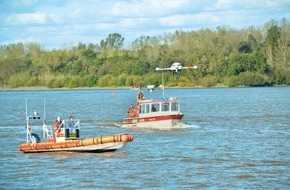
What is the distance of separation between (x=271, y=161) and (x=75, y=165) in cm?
977

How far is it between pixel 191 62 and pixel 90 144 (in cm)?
13032

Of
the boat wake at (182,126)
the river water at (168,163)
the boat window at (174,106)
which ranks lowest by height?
the river water at (168,163)

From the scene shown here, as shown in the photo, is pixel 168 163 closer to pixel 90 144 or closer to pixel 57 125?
pixel 90 144

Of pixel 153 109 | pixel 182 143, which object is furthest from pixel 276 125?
pixel 182 143

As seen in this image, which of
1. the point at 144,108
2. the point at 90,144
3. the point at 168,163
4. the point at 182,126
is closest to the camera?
the point at 168,163

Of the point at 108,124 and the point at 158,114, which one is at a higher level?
the point at 158,114

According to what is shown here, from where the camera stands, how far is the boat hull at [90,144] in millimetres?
40844

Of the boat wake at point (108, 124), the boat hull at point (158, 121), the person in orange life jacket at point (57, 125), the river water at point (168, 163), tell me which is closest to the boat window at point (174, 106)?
the boat hull at point (158, 121)

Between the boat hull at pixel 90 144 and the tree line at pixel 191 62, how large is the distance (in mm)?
124479

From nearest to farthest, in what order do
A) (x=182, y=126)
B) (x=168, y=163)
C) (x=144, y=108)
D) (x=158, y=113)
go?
(x=168, y=163) < (x=158, y=113) < (x=144, y=108) < (x=182, y=126)

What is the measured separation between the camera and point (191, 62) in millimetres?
170375

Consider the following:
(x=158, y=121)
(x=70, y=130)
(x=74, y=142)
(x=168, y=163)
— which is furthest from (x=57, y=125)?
(x=158, y=121)

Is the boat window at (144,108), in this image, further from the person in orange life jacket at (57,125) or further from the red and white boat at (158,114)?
the person in orange life jacket at (57,125)

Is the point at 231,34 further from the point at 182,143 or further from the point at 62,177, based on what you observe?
the point at 62,177
